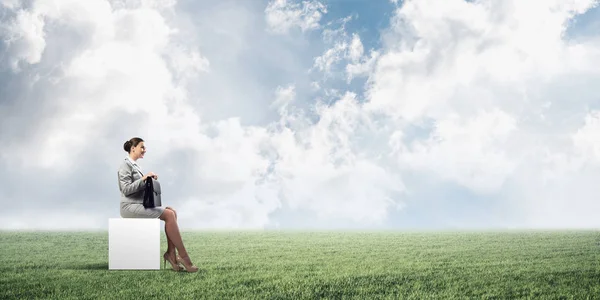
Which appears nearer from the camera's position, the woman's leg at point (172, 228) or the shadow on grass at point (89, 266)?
the woman's leg at point (172, 228)

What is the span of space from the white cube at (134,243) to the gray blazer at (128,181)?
371mm

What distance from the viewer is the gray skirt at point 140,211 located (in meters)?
8.77

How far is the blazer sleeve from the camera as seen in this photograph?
340 inches

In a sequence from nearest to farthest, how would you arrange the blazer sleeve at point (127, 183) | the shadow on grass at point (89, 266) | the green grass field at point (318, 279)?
the green grass field at point (318, 279)
the blazer sleeve at point (127, 183)
the shadow on grass at point (89, 266)

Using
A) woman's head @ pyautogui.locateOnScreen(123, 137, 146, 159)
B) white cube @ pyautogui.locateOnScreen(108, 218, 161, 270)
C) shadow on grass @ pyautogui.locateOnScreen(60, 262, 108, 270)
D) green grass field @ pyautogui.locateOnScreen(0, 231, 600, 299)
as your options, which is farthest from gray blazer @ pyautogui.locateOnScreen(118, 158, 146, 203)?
shadow on grass @ pyautogui.locateOnScreen(60, 262, 108, 270)

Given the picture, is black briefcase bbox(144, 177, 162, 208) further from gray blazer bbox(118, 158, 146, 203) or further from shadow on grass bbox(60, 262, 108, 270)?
shadow on grass bbox(60, 262, 108, 270)

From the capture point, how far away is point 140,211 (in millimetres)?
8789

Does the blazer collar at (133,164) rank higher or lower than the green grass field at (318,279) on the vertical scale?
higher

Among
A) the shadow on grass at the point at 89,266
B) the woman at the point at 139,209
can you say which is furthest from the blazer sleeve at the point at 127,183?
the shadow on grass at the point at 89,266

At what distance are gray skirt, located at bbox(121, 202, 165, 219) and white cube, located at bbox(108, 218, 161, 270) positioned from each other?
0.31 feet

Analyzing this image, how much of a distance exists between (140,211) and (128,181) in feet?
1.82

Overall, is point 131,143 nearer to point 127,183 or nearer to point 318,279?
point 127,183

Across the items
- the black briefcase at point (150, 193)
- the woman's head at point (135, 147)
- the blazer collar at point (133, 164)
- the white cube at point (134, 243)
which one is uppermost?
the woman's head at point (135, 147)

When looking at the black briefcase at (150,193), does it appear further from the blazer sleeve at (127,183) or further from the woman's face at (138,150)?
the woman's face at (138,150)
